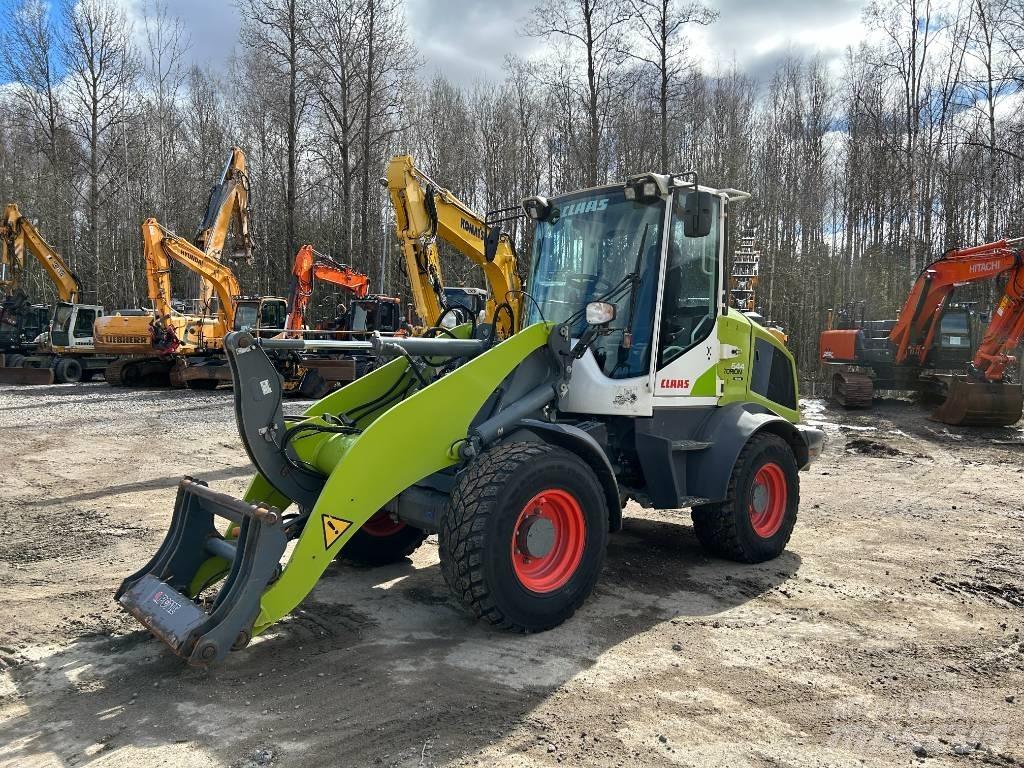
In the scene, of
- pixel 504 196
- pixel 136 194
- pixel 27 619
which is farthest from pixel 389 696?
pixel 136 194

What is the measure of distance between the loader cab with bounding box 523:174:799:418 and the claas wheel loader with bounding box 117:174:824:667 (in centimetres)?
1

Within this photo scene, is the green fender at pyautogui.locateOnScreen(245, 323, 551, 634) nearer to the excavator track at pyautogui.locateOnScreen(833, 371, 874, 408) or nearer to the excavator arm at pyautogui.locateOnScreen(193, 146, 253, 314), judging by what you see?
the excavator track at pyautogui.locateOnScreen(833, 371, 874, 408)

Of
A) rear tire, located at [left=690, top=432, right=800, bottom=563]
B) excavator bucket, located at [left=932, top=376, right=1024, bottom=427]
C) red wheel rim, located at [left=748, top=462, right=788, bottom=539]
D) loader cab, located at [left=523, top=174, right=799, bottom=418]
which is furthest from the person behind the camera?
excavator bucket, located at [left=932, top=376, right=1024, bottom=427]

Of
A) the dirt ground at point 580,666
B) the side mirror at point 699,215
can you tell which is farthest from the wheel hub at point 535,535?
the side mirror at point 699,215

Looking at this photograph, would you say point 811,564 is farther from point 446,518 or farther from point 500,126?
point 500,126

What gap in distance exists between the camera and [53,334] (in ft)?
74.0

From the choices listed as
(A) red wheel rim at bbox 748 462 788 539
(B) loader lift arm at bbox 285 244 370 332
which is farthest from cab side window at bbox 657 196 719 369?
(B) loader lift arm at bbox 285 244 370 332

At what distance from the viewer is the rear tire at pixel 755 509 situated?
5.60 metres

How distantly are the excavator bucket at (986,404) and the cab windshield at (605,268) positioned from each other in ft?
37.2

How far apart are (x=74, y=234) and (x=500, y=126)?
773 inches

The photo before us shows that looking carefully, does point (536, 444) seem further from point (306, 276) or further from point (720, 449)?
point (306, 276)

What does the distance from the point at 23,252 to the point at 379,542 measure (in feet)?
80.6

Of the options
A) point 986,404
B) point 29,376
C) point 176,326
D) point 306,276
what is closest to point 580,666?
point 986,404

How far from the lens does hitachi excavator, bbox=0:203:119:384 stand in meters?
22.2
